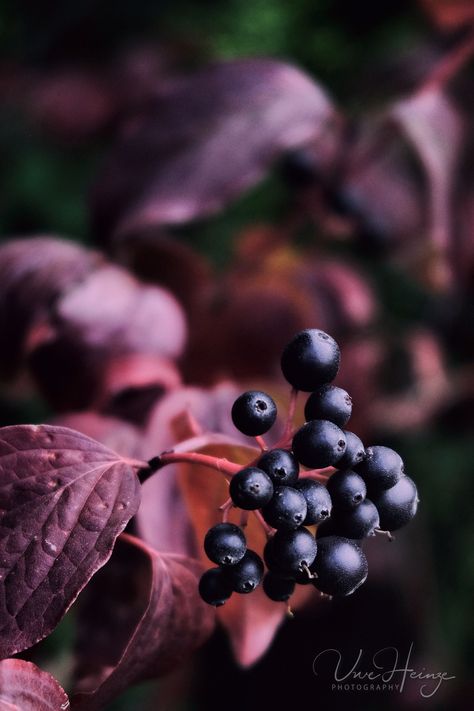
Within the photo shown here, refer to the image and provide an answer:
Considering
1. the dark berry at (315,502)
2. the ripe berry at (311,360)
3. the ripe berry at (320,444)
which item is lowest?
the dark berry at (315,502)

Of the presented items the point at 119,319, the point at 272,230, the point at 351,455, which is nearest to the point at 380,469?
the point at 351,455

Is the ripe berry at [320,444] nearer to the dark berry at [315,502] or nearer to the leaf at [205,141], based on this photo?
the dark berry at [315,502]

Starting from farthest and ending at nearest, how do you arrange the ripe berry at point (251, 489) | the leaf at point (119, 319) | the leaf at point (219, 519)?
the leaf at point (119, 319)
the leaf at point (219, 519)
the ripe berry at point (251, 489)

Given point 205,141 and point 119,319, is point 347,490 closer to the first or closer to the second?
point 119,319

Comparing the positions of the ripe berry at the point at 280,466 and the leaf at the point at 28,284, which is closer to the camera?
the ripe berry at the point at 280,466

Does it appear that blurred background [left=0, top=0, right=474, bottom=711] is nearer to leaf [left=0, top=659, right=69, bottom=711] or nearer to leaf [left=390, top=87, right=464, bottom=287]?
leaf [left=390, top=87, right=464, bottom=287]

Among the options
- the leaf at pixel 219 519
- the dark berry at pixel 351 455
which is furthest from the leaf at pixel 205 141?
the dark berry at pixel 351 455
